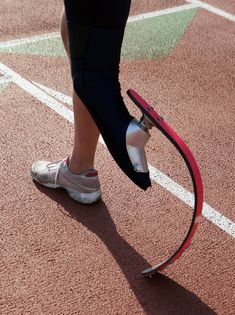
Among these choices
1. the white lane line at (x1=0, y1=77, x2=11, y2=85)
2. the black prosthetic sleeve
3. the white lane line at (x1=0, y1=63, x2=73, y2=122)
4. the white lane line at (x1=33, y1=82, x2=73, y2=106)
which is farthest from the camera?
the white lane line at (x1=0, y1=77, x2=11, y2=85)

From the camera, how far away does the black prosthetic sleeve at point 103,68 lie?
2.71 metres

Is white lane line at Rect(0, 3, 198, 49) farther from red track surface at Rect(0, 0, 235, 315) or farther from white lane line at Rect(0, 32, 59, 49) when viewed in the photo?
red track surface at Rect(0, 0, 235, 315)

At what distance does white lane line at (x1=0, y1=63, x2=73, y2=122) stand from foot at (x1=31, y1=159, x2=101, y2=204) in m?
0.87

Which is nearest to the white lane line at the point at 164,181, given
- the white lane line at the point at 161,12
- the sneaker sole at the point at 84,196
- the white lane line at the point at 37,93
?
the white lane line at the point at 37,93

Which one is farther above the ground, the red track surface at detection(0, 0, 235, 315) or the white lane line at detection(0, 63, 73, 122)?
the red track surface at detection(0, 0, 235, 315)

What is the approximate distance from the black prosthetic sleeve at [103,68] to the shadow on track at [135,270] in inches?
20.2

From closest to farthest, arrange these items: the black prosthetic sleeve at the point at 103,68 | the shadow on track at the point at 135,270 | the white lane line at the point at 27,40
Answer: the black prosthetic sleeve at the point at 103,68, the shadow on track at the point at 135,270, the white lane line at the point at 27,40

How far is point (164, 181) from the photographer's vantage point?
374 cm

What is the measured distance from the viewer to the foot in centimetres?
339

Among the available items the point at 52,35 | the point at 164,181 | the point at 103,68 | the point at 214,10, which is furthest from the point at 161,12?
the point at 103,68

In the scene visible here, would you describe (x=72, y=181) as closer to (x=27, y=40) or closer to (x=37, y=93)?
(x=37, y=93)

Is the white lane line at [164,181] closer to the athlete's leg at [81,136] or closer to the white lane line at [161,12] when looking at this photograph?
the athlete's leg at [81,136]

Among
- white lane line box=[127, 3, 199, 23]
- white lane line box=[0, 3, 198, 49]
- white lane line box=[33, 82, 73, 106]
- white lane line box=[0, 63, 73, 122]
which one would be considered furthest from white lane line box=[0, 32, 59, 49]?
white lane line box=[127, 3, 199, 23]

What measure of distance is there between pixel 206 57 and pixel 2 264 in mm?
3421
